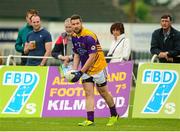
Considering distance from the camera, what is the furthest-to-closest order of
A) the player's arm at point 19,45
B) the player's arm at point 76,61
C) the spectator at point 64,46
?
1. the player's arm at point 19,45
2. the spectator at point 64,46
3. the player's arm at point 76,61

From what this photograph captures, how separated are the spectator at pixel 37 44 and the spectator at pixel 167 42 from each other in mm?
2163

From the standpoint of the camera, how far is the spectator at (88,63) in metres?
15.3

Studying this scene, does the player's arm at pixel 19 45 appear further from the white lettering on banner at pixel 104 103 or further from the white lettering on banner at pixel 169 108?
the white lettering on banner at pixel 169 108

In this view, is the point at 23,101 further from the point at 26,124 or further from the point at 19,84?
the point at 26,124

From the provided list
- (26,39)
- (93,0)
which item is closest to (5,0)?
(93,0)

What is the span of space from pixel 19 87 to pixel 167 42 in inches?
115

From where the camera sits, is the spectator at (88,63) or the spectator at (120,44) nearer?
the spectator at (88,63)

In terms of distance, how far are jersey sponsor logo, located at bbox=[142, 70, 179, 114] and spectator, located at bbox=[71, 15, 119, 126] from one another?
1.58m

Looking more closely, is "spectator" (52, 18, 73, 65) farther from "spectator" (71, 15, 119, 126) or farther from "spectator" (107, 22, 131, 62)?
"spectator" (71, 15, 119, 126)

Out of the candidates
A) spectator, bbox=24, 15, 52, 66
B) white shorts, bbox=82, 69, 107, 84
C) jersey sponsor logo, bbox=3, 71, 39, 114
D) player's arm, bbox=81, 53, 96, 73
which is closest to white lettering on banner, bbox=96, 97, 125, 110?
jersey sponsor logo, bbox=3, 71, 39, 114

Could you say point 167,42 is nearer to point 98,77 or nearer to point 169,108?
point 169,108

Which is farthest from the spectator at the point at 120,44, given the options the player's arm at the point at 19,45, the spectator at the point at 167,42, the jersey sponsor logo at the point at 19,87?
the player's arm at the point at 19,45

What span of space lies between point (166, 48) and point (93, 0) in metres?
35.0

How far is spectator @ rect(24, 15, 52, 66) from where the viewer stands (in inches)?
714
